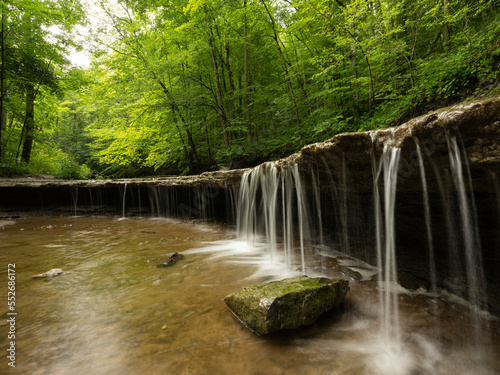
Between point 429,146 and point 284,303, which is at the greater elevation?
point 429,146

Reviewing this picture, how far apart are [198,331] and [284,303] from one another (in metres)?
1.02

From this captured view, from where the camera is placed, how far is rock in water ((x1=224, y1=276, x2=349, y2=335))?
2.25 m

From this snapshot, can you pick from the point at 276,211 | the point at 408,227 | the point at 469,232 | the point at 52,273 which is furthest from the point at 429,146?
the point at 52,273

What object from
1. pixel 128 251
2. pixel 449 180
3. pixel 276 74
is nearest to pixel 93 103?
pixel 276 74

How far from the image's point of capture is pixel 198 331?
2406 millimetres

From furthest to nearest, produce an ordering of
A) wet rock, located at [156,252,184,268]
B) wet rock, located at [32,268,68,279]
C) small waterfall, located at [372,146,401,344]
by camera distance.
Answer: wet rock, located at [156,252,184,268], wet rock, located at [32,268,68,279], small waterfall, located at [372,146,401,344]

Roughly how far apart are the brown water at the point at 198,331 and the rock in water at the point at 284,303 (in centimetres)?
13

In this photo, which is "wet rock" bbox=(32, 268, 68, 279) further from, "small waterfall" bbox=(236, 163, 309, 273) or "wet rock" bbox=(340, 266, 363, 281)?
"wet rock" bbox=(340, 266, 363, 281)

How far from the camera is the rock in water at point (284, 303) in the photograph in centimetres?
225

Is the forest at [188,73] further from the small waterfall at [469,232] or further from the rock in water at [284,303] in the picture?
the rock in water at [284,303]

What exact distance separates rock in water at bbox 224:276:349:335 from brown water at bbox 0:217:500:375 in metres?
0.13

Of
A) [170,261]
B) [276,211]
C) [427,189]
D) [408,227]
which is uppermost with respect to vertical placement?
[427,189]

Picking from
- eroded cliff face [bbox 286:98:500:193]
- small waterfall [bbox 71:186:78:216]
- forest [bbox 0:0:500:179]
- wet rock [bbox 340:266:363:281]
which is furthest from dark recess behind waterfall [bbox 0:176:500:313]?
small waterfall [bbox 71:186:78:216]

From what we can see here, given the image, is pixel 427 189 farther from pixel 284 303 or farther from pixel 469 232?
pixel 284 303
